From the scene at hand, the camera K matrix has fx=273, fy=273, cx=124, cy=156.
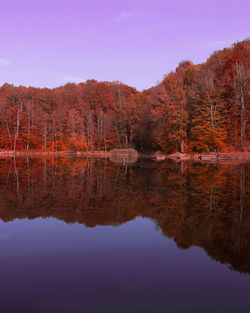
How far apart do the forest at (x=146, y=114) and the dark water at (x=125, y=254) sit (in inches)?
1246

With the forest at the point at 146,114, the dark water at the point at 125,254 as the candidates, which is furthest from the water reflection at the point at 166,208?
the forest at the point at 146,114

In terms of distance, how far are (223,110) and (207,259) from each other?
133 feet

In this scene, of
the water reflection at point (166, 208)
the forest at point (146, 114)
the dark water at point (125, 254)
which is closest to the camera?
the dark water at point (125, 254)

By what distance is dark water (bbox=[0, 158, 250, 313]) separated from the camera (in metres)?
3.66

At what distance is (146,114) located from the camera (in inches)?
2132

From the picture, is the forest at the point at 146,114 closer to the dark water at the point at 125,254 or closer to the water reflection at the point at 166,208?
the water reflection at the point at 166,208

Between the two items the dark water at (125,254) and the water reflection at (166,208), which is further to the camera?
the water reflection at (166,208)

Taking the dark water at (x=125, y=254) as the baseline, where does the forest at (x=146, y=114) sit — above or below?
above

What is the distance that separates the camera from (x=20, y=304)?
3553 mm

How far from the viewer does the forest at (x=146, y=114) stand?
39344 mm

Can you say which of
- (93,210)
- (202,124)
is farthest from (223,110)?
(93,210)

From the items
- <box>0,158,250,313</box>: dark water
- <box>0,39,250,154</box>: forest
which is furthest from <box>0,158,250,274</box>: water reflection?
<box>0,39,250,154</box>: forest

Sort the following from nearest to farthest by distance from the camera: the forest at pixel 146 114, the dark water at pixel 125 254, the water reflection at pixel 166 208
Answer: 1. the dark water at pixel 125 254
2. the water reflection at pixel 166 208
3. the forest at pixel 146 114

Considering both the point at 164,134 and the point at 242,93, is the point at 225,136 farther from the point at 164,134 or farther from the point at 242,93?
the point at 164,134
